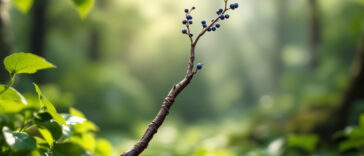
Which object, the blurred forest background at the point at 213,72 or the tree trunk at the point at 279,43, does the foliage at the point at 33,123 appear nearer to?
the blurred forest background at the point at 213,72

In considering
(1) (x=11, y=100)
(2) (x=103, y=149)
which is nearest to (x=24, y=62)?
(1) (x=11, y=100)

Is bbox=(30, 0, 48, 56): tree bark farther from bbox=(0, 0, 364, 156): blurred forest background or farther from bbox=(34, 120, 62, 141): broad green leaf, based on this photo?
bbox=(34, 120, 62, 141): broad green leaf

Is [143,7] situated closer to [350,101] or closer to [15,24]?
[15,24]

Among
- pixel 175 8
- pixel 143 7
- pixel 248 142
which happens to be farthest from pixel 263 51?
pixel 248 142

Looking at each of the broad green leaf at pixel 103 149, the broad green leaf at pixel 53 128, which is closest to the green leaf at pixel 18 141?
the broad green leaf at pixel 53 128

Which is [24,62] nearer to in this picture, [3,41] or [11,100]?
[11,100]

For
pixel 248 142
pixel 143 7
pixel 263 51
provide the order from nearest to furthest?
pixel 248 142 → pixel 143 7 → pixel 263 51
